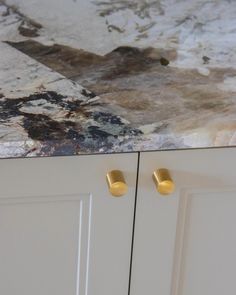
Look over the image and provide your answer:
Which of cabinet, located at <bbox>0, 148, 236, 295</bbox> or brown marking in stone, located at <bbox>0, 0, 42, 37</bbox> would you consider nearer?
cabinet, located at <bbox>0, 148, 236, 295</bbox>

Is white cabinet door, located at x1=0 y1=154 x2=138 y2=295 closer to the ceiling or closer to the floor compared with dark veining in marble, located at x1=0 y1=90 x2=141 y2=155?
closer to the floor

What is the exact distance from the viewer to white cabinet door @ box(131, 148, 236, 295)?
874mm

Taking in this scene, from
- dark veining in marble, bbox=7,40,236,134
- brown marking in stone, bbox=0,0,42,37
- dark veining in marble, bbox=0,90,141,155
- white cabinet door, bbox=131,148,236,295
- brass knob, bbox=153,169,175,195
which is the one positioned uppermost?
brown marking in stone, bbox=0,0,42,37

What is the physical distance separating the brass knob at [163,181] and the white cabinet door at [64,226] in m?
0.04

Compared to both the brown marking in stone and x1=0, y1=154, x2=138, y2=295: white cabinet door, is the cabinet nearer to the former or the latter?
x1=0, y1=154, x2=138, y2=295: white cabinet door

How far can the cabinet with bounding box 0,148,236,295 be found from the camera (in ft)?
2.77

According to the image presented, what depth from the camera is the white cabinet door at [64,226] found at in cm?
83

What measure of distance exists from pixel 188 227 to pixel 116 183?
0.20m

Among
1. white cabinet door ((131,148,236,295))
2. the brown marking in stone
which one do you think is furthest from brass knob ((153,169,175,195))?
the brown marking in stone

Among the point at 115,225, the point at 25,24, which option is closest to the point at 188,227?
the point at 115,225

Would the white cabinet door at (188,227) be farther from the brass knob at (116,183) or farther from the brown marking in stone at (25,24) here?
the brown marking in stone at (25,24)

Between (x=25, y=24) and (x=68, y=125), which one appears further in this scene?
(x=25, y=24)

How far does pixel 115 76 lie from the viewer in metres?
0.91

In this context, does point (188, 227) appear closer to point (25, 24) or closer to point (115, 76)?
point (115, 76)
